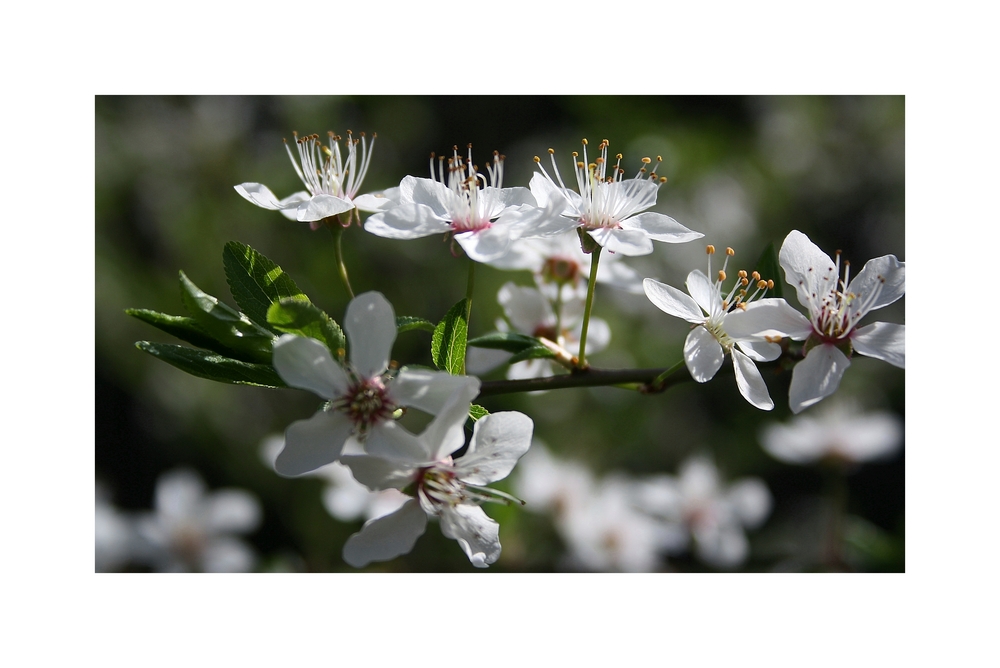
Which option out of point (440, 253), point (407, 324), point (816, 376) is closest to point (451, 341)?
point (407, 324)

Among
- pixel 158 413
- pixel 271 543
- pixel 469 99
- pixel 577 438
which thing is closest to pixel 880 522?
pixel 577 438

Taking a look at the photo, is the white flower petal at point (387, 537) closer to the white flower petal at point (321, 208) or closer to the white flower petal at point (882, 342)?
the white flower petal at point (321, 208)

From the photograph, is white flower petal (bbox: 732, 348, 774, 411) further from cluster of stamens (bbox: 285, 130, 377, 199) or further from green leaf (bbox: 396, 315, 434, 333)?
cluster of stamens (bbox: 285, 130, 377, 199)

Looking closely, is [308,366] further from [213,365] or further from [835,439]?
[835,439]

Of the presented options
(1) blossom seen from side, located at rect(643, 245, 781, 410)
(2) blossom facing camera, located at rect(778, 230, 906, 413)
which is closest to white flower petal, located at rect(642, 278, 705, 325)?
(1) blossom seen from side, located at rect(643, 245, 781, 410)

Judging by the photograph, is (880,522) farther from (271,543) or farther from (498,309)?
(271,543)

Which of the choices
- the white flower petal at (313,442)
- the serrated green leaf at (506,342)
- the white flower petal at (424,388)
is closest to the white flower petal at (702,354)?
the serrated green leaf at (506,342)
